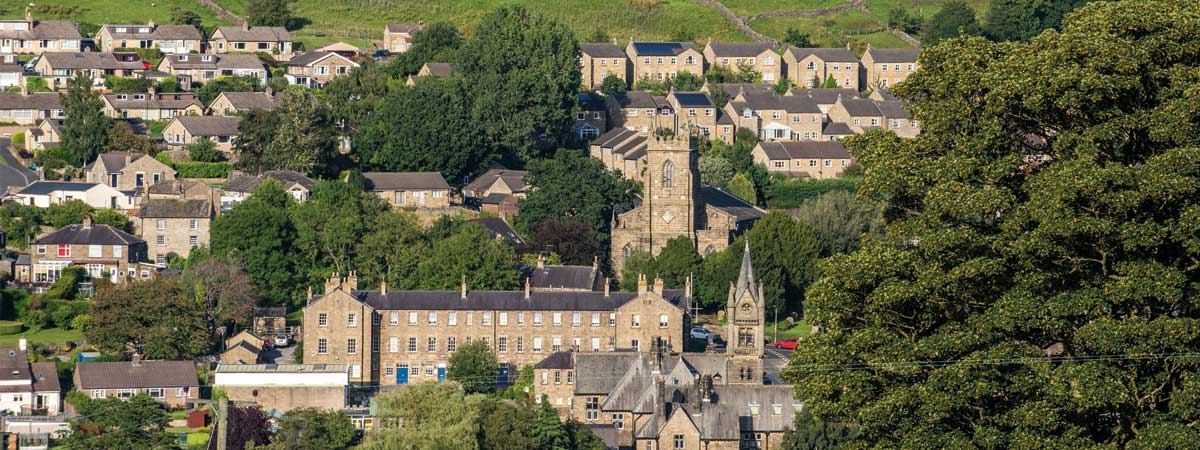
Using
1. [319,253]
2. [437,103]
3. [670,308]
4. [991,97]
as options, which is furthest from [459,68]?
[991,97]

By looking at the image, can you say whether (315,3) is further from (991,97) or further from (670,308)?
(991,97)

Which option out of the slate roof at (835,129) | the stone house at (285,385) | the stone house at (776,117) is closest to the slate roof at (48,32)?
the stone house at (776,117)

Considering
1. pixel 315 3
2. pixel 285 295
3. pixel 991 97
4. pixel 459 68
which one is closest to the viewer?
pixel 991 97

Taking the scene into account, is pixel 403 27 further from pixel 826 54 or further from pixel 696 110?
pixel 826 54

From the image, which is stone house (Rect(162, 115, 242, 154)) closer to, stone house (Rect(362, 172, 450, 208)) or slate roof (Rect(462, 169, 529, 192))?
stone house (Rect(362, 172, 450, 208))

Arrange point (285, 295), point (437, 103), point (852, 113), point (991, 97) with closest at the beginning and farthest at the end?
point (991, 97), point (285, 295), point (437, 103), point (852, 113)

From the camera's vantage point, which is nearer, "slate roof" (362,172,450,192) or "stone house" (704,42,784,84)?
"slate roof" (362,172,450,192)

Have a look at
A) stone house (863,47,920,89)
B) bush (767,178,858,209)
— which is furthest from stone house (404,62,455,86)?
stone house (863,47,920,89)

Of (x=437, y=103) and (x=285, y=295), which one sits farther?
(x=437, y=103)

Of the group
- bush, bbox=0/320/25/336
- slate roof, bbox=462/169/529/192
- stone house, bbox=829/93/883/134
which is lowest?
bush, bbox=0/320/25/336
